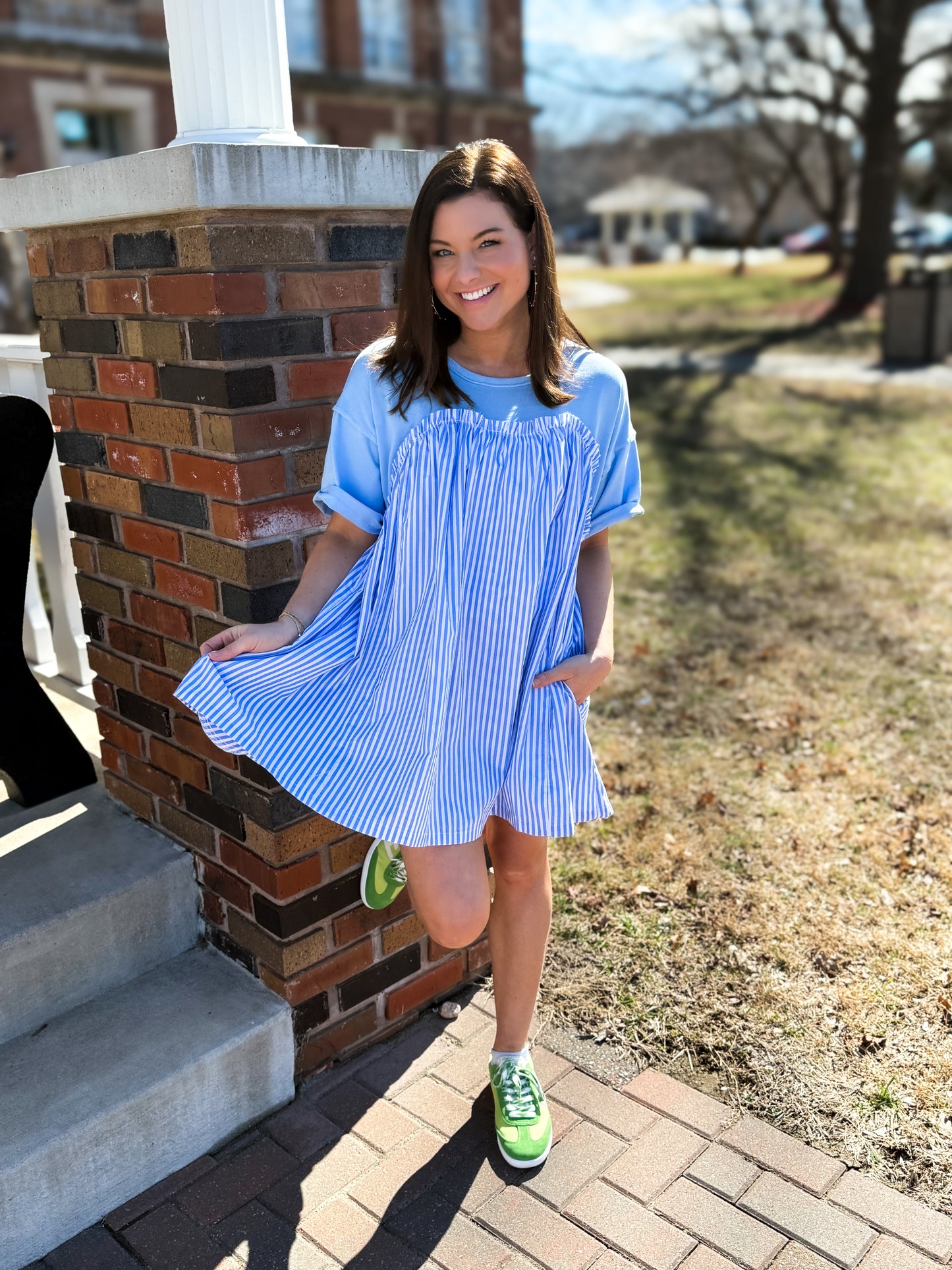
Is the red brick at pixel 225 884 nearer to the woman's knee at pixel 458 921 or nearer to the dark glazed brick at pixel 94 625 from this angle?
the woman's knee at pixel 458 921

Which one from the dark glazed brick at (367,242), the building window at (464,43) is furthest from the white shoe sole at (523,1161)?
the building window at (464,43)

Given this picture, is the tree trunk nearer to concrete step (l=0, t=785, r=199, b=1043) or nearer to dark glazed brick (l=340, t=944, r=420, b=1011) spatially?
dark glazed brick (l=340, t=944, r=420, b=1011)

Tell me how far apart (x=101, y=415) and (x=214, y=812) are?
926 millimetres

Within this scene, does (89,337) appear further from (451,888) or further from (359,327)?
(451,888)

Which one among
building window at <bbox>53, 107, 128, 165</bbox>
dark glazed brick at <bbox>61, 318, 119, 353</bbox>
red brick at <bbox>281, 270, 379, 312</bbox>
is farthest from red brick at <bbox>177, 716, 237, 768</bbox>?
building window at <bbox>53, 107, 128, 165</bbox>

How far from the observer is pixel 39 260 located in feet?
8.22

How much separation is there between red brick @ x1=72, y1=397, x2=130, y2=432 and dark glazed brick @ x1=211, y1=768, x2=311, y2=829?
31.0 inches

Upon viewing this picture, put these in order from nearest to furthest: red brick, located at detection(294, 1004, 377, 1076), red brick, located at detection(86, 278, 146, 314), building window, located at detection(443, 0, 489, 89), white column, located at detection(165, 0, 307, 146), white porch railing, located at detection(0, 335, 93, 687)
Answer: white column, located at detection(165, 0, 307, 146) → red brick, located at detection(86, 278, 146, 314) → red brick, located at detection(294, 1004, 377, 1076) → white porch railing, located at detection(0, 335, 93, 687) → building window, located at detection(443, 0, 489, 89)

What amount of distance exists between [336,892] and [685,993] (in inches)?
36.6

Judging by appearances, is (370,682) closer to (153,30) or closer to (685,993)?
(685,993)

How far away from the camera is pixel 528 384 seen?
6.57ft

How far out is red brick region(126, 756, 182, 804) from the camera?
2.57 meters

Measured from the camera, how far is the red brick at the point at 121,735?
2666 millimetres

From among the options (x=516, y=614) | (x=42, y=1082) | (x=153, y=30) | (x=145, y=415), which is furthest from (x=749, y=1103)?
(x=153, y=30)
